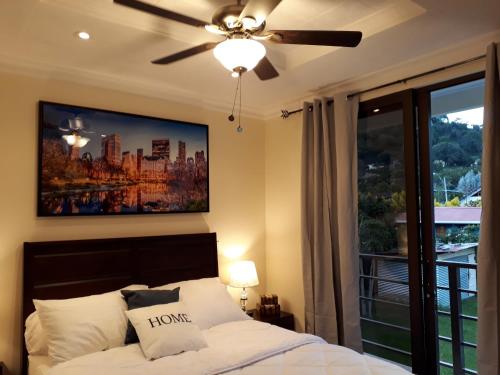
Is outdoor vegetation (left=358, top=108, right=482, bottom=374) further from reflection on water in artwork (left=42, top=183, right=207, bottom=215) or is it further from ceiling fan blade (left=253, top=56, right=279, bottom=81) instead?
reflection on water in artwork (left=42, top=183, right=207, bottom=215)

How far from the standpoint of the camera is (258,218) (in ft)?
13.3

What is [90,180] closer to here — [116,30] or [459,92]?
[116,30]

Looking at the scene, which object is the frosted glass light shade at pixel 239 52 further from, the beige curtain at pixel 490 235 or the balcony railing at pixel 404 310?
the balcony railing at pixel 404 310

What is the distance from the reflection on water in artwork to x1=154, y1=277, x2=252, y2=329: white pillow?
2.37ft

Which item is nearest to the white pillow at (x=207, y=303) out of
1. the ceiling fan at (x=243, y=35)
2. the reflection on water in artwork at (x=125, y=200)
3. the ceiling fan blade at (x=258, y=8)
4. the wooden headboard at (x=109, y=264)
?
the wooden headboard at (x=109, y=264)

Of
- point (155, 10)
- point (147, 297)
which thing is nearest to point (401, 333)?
point (147, 297)

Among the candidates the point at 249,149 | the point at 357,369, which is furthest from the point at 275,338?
the point at 249,149

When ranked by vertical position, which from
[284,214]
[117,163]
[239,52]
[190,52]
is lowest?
[284,214]

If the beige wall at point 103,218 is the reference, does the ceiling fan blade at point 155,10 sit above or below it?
above

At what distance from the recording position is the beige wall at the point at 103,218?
2.65m

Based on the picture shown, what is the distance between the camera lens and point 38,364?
7.54 ft

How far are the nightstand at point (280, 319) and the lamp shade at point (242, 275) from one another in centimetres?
34

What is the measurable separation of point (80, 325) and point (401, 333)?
241cm

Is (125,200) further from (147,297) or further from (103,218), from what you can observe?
(147,297)
